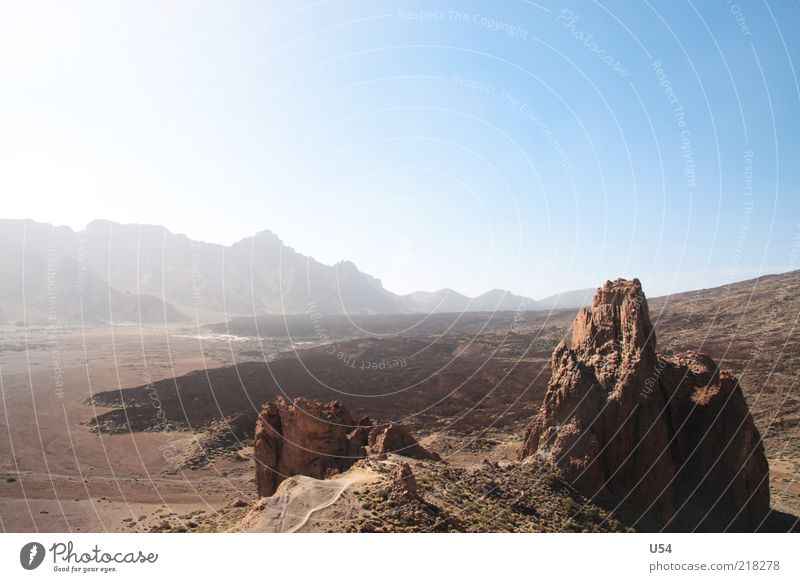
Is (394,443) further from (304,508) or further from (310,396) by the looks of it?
(310,396)

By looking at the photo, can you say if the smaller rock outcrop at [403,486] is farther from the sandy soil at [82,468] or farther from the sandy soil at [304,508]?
the sandy soil at [82,468]

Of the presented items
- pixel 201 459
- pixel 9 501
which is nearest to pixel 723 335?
pixel 201 459

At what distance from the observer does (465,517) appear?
11367 mm

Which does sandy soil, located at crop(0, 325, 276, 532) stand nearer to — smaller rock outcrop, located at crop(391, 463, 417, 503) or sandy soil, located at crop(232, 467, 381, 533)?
sandy soil, located at crop(232, 467, 381, 533)

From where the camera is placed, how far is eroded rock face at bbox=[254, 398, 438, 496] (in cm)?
1664

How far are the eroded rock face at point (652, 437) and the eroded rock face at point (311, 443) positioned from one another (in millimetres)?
6107

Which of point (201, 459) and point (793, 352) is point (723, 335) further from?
point (201, 459)
